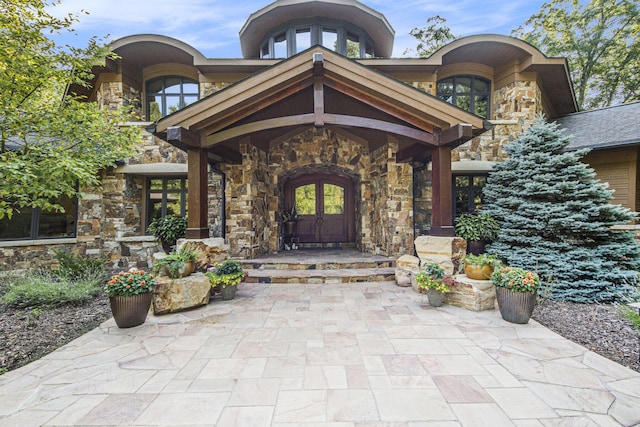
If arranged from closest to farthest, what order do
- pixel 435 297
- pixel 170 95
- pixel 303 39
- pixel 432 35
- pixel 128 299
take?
pixel 128 299, pixel 435 297, pixel 170 95, pixel 303 39, pixel 432 35

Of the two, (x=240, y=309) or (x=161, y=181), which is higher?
(x=161, y=181)

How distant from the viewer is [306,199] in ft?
26.2

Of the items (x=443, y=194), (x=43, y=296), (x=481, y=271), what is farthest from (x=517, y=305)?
(x=43, y=296)

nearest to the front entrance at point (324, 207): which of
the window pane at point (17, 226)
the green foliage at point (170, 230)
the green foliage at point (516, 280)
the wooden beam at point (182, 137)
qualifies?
the green foliage at point (170, 230)

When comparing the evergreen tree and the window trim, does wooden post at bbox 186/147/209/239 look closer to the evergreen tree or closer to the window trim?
the evergreen tree

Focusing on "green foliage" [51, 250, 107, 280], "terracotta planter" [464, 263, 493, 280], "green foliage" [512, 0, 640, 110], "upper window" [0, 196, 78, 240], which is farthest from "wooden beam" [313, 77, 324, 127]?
"green foliage" [512, 0, 640, 110]

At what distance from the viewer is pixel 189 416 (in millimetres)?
1781

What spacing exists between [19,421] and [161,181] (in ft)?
21.1

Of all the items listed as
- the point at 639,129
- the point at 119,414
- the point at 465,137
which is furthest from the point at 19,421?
the point at 639,129

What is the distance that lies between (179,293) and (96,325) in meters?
1.05

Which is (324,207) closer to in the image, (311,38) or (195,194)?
(195,194)

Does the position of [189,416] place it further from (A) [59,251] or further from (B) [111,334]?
(A) [59,251]

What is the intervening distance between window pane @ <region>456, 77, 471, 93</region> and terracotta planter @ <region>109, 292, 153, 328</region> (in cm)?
834

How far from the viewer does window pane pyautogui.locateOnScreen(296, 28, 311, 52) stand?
7688 millimetres
